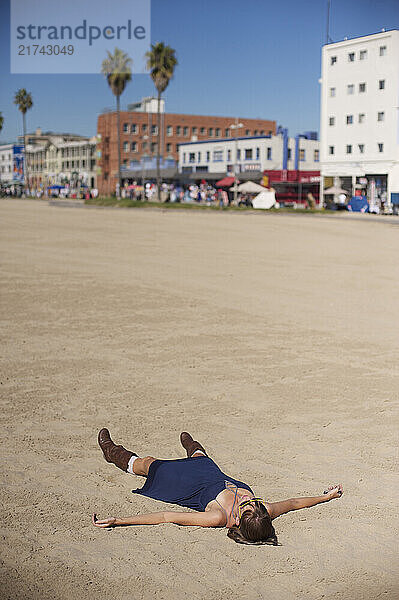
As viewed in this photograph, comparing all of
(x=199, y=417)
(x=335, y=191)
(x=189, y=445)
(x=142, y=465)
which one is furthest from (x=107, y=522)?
(x=335, y=191)

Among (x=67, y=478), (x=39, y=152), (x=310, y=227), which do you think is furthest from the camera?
(x=39, y=152)

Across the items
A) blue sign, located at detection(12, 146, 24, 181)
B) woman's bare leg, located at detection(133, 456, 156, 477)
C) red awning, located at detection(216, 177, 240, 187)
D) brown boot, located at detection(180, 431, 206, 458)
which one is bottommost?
woman's bare leg, located at detection(133, 456, 156, 477)

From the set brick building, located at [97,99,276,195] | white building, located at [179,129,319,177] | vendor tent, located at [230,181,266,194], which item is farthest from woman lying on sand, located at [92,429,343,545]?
brick building, located at [97,99,276,195]

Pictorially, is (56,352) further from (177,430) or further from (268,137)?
(268,137)

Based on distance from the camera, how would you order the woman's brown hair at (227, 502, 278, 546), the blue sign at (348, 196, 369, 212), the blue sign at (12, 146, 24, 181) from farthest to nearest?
the blue sign at (12, 146, 24, 181) < the blue sign at (348, 196, 369, 212) < the woman's brown hair at (227, 502, 278, 546)

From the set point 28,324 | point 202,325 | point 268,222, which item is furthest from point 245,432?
point 268,222

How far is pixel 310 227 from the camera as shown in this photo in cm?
2731

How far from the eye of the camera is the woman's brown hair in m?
3.99

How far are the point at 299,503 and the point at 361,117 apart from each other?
53166 mm

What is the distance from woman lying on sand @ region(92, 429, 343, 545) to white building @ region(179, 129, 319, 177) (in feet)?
198

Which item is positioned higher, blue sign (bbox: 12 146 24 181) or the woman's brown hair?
blue sign (bbox: 12 146 24 181)

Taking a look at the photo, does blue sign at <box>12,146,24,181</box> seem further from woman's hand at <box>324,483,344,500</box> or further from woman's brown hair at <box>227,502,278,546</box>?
woman's brown hair at <box>227,502,278,546</box>

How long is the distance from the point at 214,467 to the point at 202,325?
222 inches

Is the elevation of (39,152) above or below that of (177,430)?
above
